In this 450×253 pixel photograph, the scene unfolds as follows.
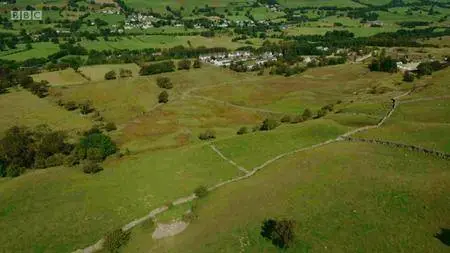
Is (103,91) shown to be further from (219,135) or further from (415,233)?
(415,233)

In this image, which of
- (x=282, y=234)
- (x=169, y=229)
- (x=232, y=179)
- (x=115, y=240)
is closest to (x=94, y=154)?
(x=232, y=179)

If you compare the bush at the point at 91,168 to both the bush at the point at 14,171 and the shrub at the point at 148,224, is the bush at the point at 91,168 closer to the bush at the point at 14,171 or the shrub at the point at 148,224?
the bush at the point at 14,171

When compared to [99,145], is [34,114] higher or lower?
lower

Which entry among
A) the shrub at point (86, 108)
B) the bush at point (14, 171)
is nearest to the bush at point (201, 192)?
the bush at point (14, 171)

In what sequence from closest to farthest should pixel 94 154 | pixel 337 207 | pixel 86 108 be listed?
pixel 337 207
pixel 94 154
pixel 86 108

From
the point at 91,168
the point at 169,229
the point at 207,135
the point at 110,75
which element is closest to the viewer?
the point at 169,229

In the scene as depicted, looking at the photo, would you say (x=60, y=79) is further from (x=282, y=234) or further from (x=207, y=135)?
(x=282, y=234)

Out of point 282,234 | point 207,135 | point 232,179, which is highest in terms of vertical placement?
point 282,234
